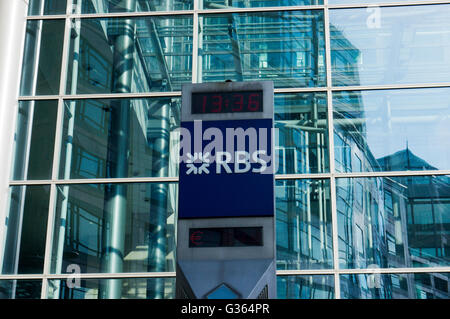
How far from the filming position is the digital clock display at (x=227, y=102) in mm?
8609

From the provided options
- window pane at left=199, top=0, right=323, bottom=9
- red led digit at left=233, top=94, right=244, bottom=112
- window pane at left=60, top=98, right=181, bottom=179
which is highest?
window pane at left=199, top=0, right=323, bottom=9

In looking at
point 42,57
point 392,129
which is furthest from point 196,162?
point 42,57

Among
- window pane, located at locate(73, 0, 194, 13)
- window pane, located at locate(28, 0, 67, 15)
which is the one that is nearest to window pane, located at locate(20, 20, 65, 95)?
window pane, located at locate(28, 0, 67, 15)

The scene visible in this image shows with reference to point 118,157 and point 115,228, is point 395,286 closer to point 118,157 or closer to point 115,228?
point 115,228

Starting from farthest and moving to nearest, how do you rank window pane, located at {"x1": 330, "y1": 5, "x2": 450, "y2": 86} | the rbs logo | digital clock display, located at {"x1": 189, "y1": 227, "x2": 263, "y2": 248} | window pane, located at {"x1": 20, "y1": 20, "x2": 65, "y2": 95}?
window pane, located at {"x1": 20, "y1": 20, "x2": 65, "y2": 95} < window pane, located at {"x1": 330, "y1": 5, "x2": 450, "y2": 86} < the rbs logo < digital clock display, located at {"x1": 189, "y1": 227, "x2": 263, "y2": 248}

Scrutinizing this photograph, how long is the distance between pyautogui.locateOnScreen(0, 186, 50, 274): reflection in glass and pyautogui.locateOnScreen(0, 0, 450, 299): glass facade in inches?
1.0

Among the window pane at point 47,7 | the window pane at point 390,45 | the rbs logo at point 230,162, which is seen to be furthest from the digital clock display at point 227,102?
the window pane at point 47,7

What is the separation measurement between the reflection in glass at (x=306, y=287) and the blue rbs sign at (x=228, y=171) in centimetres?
422

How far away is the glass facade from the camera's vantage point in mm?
12383

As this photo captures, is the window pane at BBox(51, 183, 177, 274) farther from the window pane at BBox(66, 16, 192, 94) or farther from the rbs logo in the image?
the rbs logo

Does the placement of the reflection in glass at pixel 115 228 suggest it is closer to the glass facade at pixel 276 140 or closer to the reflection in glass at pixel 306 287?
the glass facade at pixel 276 140

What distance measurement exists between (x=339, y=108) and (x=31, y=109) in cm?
562

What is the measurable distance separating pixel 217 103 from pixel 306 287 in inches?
183
